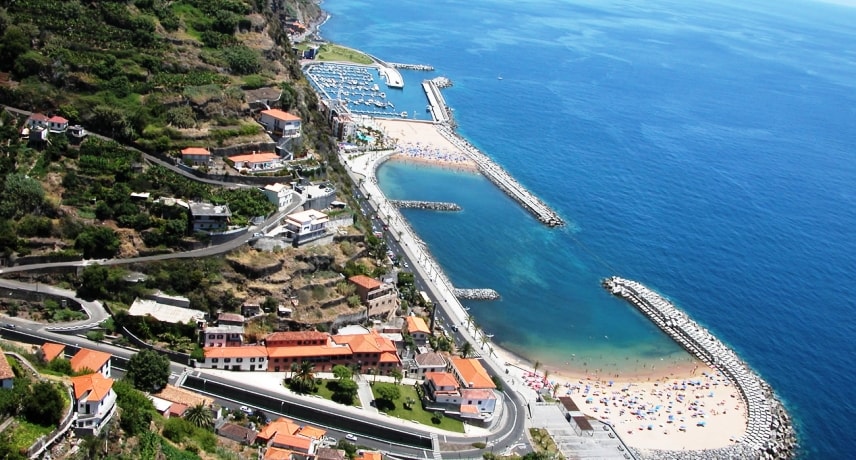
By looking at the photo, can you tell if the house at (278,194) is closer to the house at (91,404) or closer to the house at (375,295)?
the house at (375,295)

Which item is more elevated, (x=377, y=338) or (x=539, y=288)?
(x=377, y=338)

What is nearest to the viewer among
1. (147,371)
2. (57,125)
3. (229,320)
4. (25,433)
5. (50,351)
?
(25,433)

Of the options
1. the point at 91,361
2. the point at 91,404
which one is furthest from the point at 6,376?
the point at 91,361

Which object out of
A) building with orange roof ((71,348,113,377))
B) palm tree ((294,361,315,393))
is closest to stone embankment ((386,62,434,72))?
palm tree ((294,361,315,393))

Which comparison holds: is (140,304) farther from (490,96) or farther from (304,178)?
(490,96)

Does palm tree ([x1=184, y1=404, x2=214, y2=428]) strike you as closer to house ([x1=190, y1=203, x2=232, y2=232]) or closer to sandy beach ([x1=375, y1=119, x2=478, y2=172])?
house ([x1=190, y1=203, x2=232, y2=232])

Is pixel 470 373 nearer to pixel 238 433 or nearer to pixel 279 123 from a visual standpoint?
pixel 238 433

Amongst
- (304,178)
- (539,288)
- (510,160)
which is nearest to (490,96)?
(510,160)
